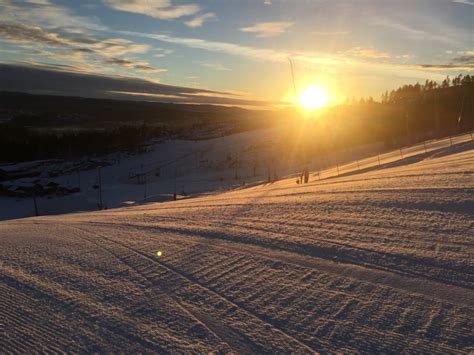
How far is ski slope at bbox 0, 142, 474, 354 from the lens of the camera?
341cm

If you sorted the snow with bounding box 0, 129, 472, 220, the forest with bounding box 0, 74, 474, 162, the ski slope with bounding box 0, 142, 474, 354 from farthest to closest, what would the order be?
the forest with bounding box 0, 74, 474, 162 < the snow with bounding box 0, 129, 472, 220 < the ski slope with bounding box 0, 142, 474, 354

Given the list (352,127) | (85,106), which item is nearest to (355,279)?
(352,127)

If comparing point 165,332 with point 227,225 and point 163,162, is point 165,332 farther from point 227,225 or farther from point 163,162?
point 163,162

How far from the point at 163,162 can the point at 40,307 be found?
50522mm

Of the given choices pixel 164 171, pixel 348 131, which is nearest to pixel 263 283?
pixel 164 171

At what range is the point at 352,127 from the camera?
5847cm

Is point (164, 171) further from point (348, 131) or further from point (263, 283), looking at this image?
point (263, 283)

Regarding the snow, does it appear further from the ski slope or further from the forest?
the ski slope

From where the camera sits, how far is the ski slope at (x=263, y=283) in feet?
11.2

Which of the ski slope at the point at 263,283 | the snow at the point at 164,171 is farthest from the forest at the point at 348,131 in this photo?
the ski slope at the point at 263,283

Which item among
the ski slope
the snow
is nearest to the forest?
Result: the snow

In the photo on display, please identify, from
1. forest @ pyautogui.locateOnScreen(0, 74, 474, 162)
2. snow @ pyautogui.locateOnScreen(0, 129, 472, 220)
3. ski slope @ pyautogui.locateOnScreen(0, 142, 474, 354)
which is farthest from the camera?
forest @ pyautogui.locateOnScreen(0, 74, 474, 162)

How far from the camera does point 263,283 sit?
4371mm

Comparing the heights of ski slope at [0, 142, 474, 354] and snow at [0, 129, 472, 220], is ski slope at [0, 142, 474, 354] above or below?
above
